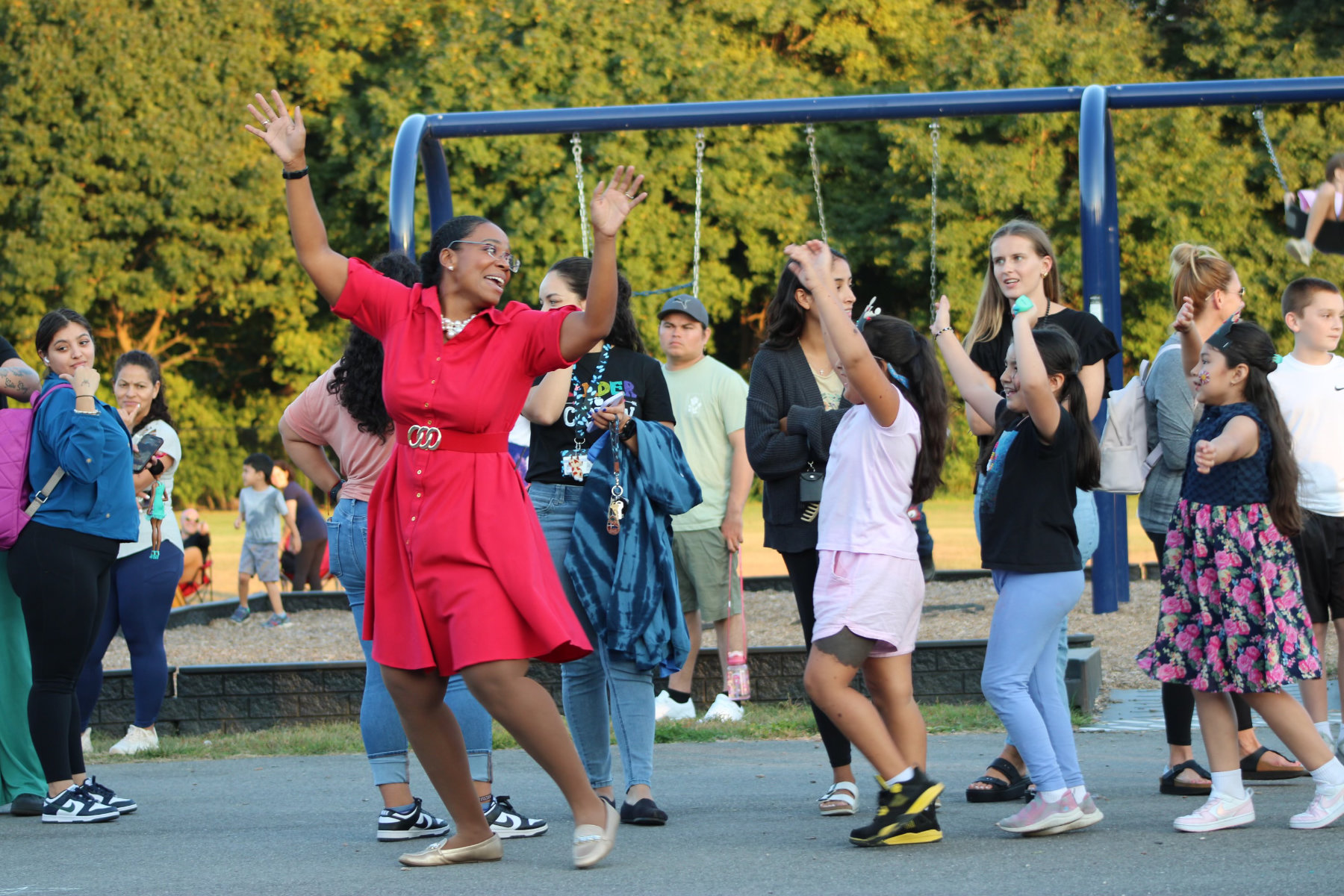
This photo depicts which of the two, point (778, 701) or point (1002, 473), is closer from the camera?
point (1002, 473)

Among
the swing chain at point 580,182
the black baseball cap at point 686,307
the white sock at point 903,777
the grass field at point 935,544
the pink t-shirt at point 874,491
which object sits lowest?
the grass field at point 935,544

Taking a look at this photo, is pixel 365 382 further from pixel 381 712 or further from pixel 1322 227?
pixel 1322 227

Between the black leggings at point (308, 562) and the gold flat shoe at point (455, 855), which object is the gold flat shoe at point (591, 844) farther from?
the black leggings at point (308, 562)

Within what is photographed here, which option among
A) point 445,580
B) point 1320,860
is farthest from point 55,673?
point 1320,860

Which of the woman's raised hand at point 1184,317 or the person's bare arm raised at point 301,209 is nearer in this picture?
the person's bare arm raised at point 301,209

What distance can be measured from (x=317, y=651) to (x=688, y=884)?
6648 mm

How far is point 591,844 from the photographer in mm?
4379

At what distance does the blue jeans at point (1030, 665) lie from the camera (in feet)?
15.4

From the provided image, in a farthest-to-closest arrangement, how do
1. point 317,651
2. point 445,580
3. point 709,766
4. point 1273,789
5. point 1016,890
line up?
point 317,651, point 709,766, point 1273,789, point 445,580, point 1016,890

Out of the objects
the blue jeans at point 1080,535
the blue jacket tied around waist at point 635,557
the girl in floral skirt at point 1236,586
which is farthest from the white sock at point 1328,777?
the blue jacket tied around waist at point 635,557

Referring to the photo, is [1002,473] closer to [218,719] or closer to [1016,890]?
[1016,890]

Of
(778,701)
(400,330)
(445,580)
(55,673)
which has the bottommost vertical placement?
(778,701)

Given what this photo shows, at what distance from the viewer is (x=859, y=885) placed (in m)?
4.15

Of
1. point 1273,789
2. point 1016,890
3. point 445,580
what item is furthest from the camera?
point 1273,789
